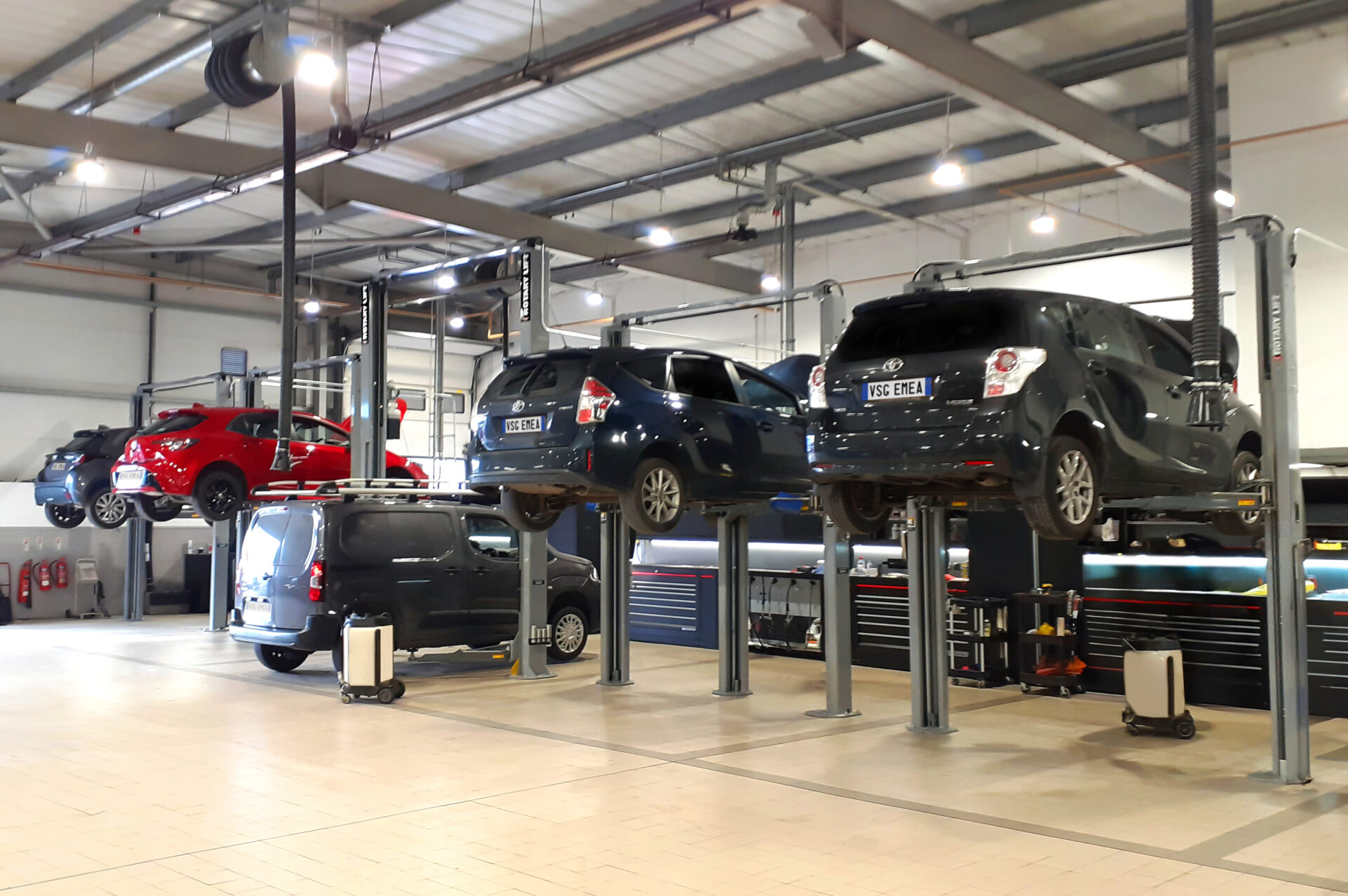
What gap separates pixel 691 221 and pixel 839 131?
456 cm

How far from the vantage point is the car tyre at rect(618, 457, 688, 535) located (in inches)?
307

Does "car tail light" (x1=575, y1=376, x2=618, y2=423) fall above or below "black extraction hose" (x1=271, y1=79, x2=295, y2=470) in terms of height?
below

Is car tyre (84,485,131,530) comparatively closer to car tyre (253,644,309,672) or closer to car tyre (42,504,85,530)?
car tyre (42,504,85,530)

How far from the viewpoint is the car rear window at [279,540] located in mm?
9562

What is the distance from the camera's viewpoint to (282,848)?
4.99 m

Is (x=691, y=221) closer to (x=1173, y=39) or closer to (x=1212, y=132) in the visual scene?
(x=1173, y=39)

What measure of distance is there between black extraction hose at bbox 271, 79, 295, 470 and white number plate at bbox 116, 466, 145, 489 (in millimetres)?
3704

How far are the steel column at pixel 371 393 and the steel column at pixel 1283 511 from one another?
7.91 metres

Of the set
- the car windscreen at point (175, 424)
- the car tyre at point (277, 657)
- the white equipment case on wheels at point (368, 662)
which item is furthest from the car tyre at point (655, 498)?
the car windscreen at point (175, 424)


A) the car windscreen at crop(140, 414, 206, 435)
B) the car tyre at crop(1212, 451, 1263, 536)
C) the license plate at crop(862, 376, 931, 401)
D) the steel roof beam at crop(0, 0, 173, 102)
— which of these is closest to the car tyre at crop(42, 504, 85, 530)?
the car windscreen at crop(140, 414, 206, 435)

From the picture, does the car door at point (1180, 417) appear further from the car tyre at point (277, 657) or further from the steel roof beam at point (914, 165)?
the car tyre at point (277, 657)

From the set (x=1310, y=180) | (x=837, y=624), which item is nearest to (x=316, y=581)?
(x=837, y=624)

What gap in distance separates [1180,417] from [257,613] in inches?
289

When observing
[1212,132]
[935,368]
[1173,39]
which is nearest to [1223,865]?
[935,368]
